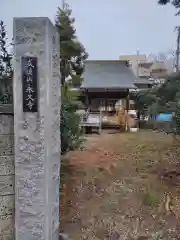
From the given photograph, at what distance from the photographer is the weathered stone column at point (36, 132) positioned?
9.60ft

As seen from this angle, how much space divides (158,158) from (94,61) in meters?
14.0

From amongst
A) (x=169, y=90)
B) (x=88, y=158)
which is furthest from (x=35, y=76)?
(x=169, y=90)

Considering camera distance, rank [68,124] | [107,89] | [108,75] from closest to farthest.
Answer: [68,124] < [107,89] < [108,75]

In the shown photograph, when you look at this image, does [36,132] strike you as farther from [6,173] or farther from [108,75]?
[108,75]

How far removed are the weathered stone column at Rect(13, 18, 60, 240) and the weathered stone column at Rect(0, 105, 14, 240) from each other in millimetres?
95

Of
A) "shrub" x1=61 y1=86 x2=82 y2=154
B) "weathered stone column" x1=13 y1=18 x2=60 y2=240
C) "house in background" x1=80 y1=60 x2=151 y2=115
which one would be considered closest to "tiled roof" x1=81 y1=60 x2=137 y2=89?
"house in background" x1=80 y1=60 x2=151 y2=115

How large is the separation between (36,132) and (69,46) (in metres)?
14.9

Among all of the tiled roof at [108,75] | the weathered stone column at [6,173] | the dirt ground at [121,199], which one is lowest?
the dirt ground at [121,199]

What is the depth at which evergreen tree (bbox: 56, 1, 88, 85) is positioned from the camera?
17078 mm

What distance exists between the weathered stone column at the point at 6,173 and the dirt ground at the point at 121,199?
32.1 inches

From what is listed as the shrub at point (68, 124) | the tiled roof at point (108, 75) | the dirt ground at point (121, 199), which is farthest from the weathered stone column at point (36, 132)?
the tiled roof at point (108, 75)

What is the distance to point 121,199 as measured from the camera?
183 inches

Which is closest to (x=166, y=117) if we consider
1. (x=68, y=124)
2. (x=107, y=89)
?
(x=107, y=89)

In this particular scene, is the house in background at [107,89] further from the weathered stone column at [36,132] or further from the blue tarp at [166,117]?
the weathered stone column at [36,132]
